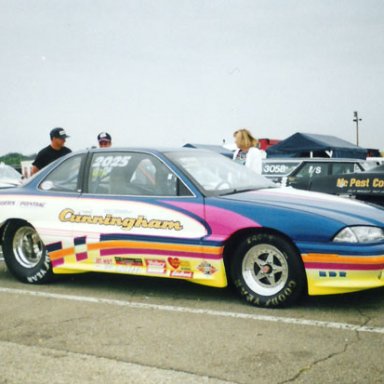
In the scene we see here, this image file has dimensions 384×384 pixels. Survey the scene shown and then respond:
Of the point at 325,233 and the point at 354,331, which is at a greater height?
the point at 325,233

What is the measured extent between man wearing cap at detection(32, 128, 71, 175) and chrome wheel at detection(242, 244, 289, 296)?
4.05 m

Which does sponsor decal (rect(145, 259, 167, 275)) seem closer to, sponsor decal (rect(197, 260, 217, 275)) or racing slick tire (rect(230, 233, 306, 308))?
sponsor decal (rect(197, 260, 217, 275))

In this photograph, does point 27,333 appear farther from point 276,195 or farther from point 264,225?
point 276,195

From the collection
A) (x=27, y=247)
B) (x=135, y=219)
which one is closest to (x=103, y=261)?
(x=135, y=219)

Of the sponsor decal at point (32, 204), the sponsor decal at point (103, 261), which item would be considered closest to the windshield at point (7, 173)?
the sponsor decal at point (32, 204)

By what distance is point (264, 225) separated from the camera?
4.53 meters

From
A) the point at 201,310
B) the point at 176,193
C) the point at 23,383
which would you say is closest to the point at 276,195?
the point at 176,193

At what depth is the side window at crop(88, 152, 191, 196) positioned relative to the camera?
5.14 meters

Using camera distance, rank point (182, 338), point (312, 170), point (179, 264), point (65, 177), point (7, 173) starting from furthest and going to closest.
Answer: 1. point (7, 173)
2. point (312, 170)
3. point (65, 177)
4. point (179, 264)
5. point (182, 338)

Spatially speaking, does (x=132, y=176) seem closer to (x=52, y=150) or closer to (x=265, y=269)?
(x=265, y=269)

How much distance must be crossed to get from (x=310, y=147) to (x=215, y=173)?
59.8 ft

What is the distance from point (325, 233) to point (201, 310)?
3.80ft

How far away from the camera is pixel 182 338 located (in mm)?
3922

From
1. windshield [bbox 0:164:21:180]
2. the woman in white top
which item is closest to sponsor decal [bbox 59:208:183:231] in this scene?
the woman in white top
